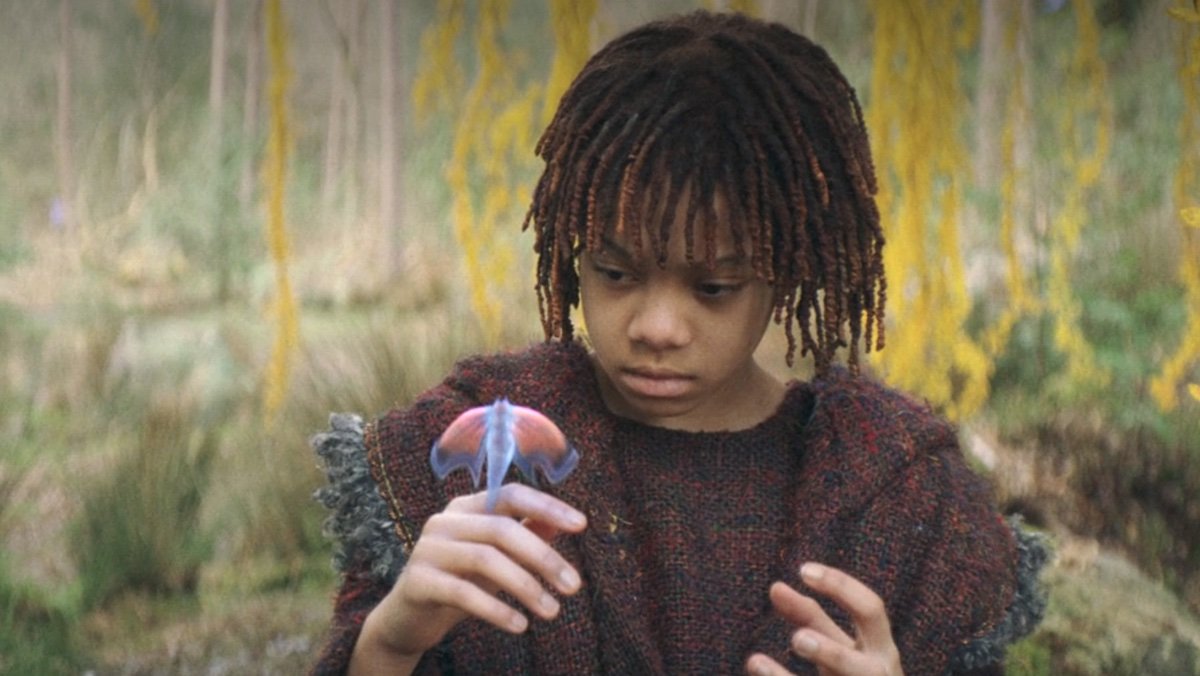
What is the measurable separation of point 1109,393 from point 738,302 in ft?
7.33

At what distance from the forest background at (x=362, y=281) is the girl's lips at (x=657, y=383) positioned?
1.40 meters

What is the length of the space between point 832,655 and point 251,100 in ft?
8.26

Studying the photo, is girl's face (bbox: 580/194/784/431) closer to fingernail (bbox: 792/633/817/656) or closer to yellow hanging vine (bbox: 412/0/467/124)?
fingernail (bbox: 792/633/817/656)

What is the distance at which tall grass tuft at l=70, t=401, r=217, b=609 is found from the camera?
291 centimetres

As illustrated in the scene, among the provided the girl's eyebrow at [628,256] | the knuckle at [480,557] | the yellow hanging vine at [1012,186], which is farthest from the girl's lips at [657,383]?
the yellow hanging vine at [1012,186]

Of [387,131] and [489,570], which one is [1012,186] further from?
[489,570]

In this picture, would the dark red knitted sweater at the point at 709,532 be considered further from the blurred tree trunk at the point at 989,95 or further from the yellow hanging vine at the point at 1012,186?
the blurred tree trunk at the point at 989,95

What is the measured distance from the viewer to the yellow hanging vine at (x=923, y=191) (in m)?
3.13

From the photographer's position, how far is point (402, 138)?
360cm

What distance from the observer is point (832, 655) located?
1.26 metres

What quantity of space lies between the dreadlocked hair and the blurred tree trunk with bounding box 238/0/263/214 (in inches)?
75.2

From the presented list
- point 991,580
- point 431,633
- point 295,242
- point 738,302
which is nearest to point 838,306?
point 738,302

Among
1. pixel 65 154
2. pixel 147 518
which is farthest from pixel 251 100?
pixel 147 518

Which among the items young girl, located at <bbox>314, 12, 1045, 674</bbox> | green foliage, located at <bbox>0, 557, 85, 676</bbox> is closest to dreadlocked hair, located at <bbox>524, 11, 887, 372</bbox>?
young girl, located at <bbox>314, 12, 1045, 674</bbox>
